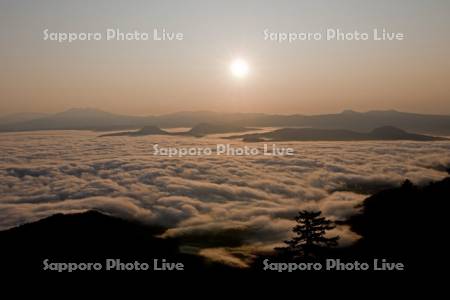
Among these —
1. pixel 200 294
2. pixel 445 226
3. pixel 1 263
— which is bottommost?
pixel 200 294

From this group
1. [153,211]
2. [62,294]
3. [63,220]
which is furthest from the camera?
[153,211]

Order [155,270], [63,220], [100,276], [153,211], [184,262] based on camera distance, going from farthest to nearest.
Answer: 1. [153,211]
2. [63,220]
3. [184,262]
4. [155,270]
5. [100,276]

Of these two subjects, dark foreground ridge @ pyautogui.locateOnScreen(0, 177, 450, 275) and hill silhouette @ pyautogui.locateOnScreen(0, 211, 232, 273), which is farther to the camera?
hill silhouette @ pyautogui.locateOnScreen(0, 211, 232, 273)

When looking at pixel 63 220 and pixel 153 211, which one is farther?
pixel 153 211

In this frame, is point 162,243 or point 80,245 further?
point 162,243

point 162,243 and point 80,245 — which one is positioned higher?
point 162,243

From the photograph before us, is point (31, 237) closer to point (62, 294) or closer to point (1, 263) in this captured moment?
point (1, 263)

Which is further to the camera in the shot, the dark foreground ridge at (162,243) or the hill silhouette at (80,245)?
the hill silhouette at (80,245)

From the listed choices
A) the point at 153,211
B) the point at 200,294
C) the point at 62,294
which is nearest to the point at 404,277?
the point at 200,294
